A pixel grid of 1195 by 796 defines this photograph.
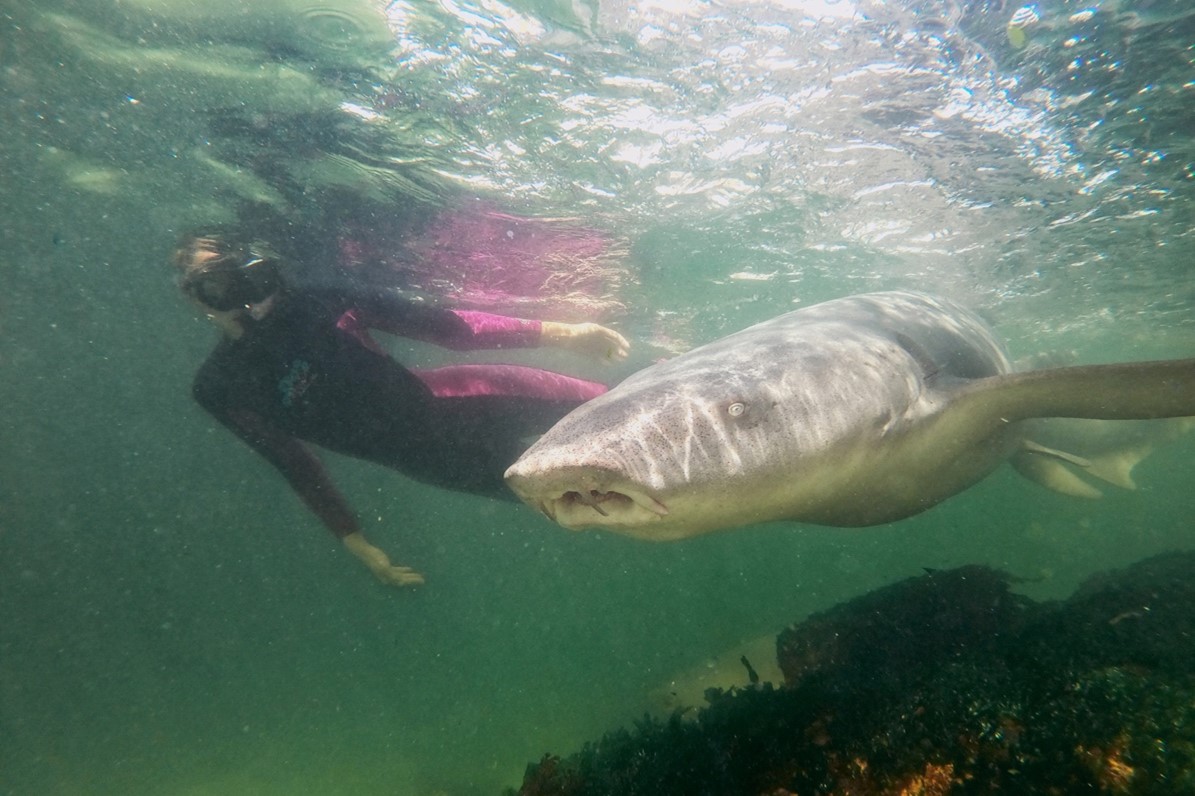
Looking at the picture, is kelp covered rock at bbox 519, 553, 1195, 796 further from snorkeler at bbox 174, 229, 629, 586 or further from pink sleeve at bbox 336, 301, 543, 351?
pink sleeve at bbox 336, 301, 543, 351

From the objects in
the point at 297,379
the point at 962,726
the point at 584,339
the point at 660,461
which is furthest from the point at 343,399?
the point at 962,726

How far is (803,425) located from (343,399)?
201 inches

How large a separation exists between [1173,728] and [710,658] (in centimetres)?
1425

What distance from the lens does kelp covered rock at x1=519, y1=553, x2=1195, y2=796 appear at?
2.57 metres

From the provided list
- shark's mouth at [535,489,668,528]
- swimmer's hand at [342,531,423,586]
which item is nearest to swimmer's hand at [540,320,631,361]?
swimmer's hand at [342,531,423,586]

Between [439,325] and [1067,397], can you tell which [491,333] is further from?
[1067,397]

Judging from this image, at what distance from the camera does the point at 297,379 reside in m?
6.16

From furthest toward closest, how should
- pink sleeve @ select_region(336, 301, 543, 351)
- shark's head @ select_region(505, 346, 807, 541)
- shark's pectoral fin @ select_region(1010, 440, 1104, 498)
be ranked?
1. pink sleeve @ select_region(336, 301, 543, 351)
2. shark's pectoral fin @ select_region(1010, 440, 1104, 498)
3. shark's head @ select_region(505, 346, 807, 541)

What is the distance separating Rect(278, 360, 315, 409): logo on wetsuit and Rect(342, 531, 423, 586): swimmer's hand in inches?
70.6

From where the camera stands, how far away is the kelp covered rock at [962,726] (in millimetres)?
2568

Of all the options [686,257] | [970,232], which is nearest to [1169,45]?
[970,232]

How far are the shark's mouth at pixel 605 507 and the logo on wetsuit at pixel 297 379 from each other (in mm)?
4768

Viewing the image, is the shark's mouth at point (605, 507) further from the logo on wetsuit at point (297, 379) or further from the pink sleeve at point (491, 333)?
the pink sleeve at point (491, 333)

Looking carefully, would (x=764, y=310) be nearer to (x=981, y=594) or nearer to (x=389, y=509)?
(x=981, y=594)
